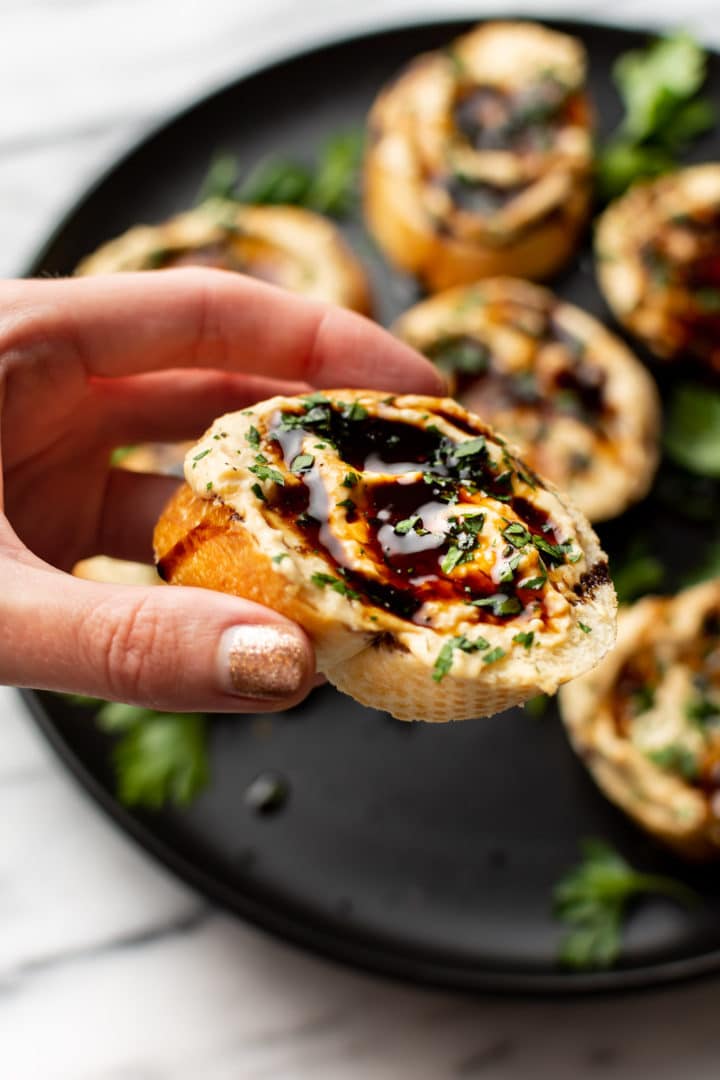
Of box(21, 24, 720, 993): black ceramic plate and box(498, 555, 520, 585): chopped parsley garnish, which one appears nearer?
box(498, 555, 520, 585): chopped parsley garnish

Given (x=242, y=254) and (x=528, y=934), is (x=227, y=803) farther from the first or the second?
(x=242, y=254)

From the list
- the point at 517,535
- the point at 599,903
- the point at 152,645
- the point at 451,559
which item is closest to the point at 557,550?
the point at 517,535

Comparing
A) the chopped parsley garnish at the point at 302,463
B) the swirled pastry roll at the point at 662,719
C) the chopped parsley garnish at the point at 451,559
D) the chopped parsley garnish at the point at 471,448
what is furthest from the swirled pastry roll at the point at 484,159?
the chopped parsley garnish at the point at 451,559

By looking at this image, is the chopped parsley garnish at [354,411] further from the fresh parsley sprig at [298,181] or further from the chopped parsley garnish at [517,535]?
the fresh parsley sprig at [298,181]

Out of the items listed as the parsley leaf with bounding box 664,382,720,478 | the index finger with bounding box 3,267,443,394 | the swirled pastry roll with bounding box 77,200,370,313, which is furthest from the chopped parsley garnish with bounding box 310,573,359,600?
the parsley leaf with bounding box 664,382,720,478

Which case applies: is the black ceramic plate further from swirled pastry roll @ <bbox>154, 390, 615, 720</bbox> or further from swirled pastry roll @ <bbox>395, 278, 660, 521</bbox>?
swirled pastry roll @ <bbox>154, 390, 615, 720</bbox>

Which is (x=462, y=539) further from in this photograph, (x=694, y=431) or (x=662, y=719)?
(x=694, y=431)
